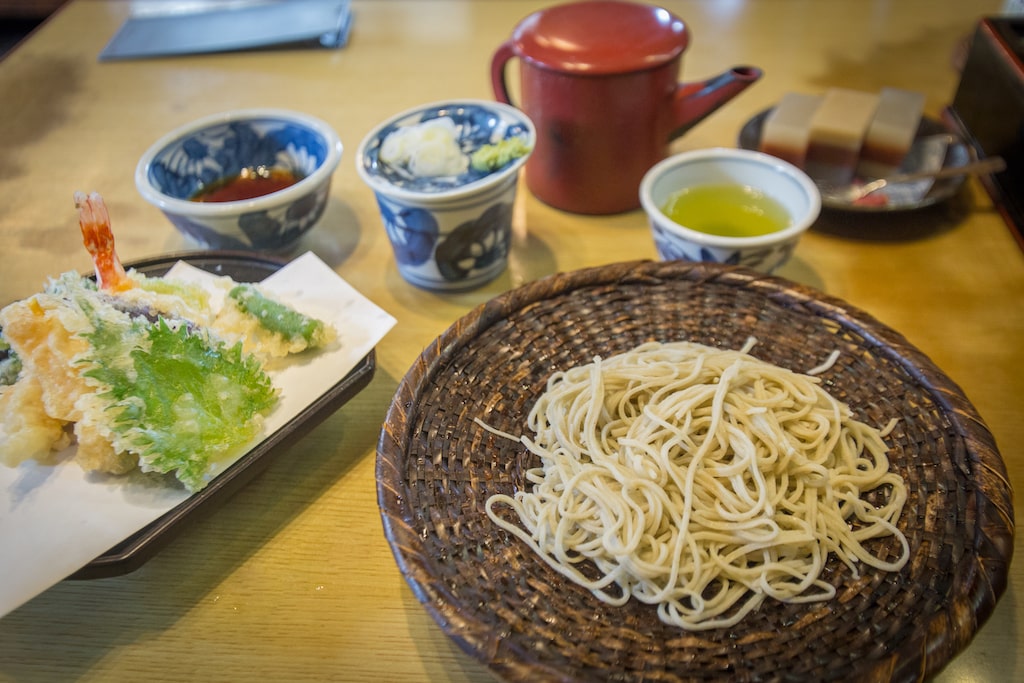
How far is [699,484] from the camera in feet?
3.08

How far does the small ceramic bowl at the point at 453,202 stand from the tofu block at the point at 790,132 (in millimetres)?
595

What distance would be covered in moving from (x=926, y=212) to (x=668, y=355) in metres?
0.87

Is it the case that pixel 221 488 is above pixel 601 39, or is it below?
below

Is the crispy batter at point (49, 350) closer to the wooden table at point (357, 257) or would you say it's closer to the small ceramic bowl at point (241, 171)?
the wooden table at point (357, 257)

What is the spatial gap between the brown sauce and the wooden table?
14 centimetres

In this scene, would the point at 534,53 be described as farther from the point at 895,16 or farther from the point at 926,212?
A: the point at 895,16

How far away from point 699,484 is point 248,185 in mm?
1155

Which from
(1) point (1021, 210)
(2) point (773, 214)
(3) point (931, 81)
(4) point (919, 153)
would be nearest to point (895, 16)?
(3) point (931, 81)

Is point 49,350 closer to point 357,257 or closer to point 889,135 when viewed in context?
point 357,257

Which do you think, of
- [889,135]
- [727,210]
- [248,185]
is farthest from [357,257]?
[889,135]

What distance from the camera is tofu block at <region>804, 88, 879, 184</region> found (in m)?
1.51

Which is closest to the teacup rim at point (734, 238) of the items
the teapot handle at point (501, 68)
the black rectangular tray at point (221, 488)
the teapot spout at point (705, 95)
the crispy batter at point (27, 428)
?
the teapot spout at point (705, 95)

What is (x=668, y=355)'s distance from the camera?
1.08m

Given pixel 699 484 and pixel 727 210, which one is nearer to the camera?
pixel 699 484
